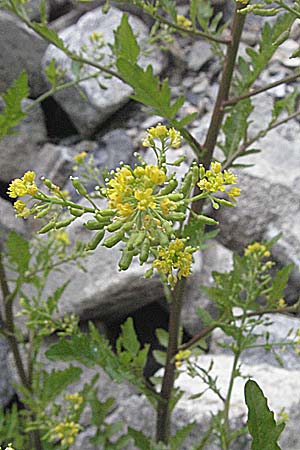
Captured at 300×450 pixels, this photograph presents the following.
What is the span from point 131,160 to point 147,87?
1.91m

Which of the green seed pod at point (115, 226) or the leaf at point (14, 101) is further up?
the leaf at point (14, 101)

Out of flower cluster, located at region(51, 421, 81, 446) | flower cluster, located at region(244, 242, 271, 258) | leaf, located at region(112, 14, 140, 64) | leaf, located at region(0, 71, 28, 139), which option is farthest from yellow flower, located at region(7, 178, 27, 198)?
flower cluster, located at region(51, 421, 81, 446)

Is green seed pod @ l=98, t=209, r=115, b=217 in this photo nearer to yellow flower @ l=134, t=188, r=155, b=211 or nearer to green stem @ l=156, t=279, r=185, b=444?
yellow flower @ l=134, t=188, r=155, b=211

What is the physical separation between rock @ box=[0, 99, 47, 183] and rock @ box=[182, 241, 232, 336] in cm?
110

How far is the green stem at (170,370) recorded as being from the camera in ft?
3.67

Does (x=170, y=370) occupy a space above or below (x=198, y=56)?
below

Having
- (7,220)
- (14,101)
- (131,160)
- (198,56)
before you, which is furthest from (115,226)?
(198,56)

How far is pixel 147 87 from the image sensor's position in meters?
0.81

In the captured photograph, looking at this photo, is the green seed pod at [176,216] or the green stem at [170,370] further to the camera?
the green stem at [170,370]

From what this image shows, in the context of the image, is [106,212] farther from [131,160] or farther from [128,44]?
[131,160]

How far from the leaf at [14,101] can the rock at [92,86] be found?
1.75 m

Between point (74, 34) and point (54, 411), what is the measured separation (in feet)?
7.16

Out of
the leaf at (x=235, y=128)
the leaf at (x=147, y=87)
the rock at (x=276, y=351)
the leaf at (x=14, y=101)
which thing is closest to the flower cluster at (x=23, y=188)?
the leaf at (x=147, y=87)

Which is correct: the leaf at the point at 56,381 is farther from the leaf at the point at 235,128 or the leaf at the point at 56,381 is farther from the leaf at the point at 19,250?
the leaf at the point at 235,128
